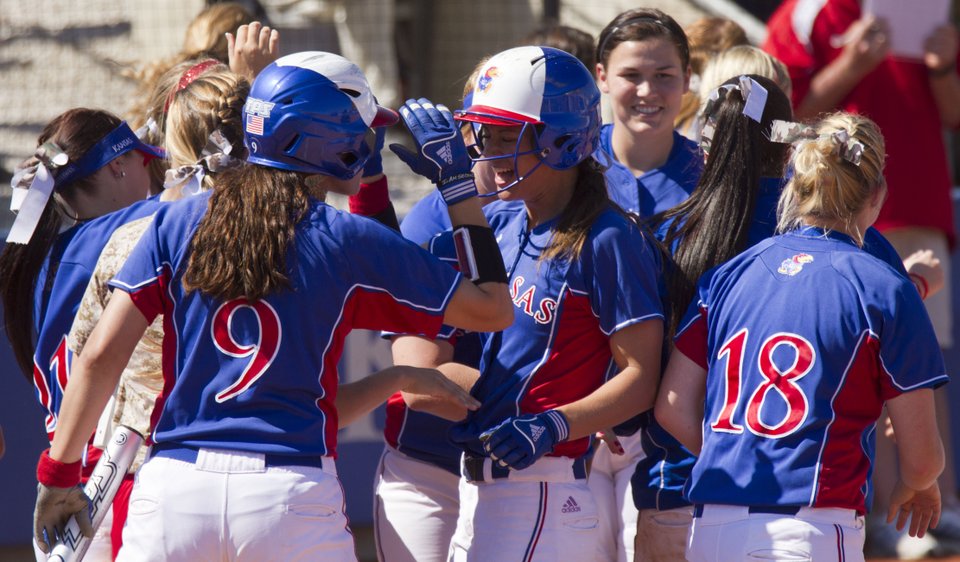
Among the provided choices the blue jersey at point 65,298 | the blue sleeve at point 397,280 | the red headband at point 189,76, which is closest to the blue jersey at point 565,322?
the blue sleeve at point 397,280

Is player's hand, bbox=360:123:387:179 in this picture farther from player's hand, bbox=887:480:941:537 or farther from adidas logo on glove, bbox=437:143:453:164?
player's hand, bbox=887:480:941:537

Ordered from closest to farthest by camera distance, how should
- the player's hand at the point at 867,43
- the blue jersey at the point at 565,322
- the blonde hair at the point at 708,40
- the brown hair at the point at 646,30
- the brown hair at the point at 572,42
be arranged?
the blue jersey at the point at 565,322, the brown hair at the point at 646,30, the brown hair at the point at 572,42, the blonde hair at the point at 708,40, the player's hand at the point at 867,43

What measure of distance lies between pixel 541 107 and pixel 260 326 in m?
1.00

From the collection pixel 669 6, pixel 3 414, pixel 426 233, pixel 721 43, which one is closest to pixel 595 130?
pixel 426 233

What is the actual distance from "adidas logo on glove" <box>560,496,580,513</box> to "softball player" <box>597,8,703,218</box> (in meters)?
1.47

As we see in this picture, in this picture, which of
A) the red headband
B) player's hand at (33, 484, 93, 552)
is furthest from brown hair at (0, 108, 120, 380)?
player's hand at (33, 484, 93, 552)

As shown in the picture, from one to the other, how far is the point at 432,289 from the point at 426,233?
1025 mm

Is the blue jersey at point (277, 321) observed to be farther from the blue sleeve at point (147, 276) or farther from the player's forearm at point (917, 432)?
the player's forearm at point (917, 432)

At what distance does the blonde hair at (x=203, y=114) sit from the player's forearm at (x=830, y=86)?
10.1ft

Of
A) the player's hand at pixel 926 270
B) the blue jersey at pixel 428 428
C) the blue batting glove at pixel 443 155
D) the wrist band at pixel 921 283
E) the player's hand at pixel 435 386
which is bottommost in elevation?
the blue jersey at pixel 428 428

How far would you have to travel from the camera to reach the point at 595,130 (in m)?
3.54

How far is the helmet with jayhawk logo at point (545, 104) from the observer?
3.44m

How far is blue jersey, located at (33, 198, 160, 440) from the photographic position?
369cm

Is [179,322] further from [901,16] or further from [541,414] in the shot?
[901,16]
